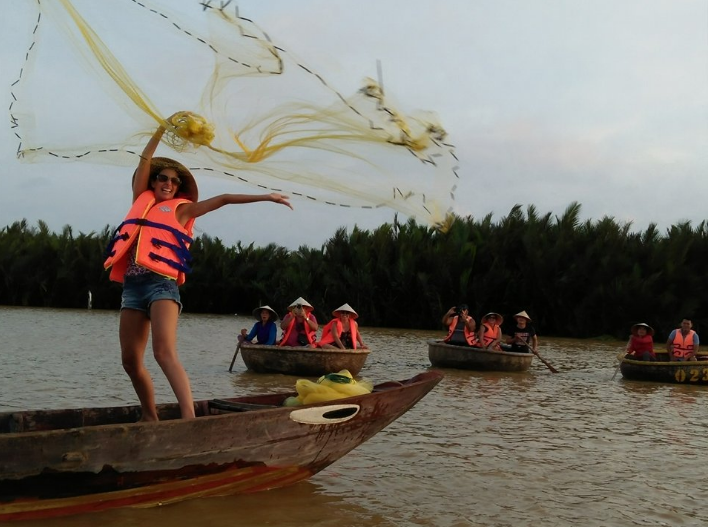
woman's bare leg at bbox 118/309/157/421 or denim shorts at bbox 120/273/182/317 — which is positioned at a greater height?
denim shorts at bbox 120/273/182/317

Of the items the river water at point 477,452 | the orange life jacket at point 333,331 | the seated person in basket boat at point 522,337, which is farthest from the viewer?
the seated person in basket boat at point 522,337

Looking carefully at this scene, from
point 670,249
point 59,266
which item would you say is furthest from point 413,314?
point 59,266

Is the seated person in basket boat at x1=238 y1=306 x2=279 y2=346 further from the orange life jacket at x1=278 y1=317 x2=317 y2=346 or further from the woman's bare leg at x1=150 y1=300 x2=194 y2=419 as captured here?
the woman's bare leg at x1=150 y1=300 x2=194 y2=419

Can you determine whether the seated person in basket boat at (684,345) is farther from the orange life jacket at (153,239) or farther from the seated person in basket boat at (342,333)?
the orange life jacket at (153,239)

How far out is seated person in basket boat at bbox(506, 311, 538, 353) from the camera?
1587cm

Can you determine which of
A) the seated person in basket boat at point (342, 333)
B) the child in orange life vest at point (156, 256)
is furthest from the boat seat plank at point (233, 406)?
the seated person in basket boat at point (342, 333)

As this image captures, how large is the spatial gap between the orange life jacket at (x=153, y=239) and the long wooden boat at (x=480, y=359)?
10.1 metres

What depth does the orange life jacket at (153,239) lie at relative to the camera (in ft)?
17.0

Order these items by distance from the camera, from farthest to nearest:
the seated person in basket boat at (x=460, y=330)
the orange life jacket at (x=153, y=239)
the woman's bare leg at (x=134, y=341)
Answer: the seated person in basket boat at (x=460, y=330) → the woman's bare leg at (x=134, y=341) → the orange life jacket at (x=153, y=239)

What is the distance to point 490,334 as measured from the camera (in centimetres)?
1563

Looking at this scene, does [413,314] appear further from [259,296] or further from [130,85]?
[130,85]

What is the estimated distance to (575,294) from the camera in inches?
1112

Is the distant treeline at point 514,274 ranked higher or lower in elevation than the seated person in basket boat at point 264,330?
higher

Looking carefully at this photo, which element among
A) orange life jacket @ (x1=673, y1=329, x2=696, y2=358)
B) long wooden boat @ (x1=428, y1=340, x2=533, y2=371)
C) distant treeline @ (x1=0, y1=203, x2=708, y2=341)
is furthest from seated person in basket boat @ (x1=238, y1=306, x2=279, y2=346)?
distant treeline @ (x1=0, y1=203, x2=708, y2=341)
